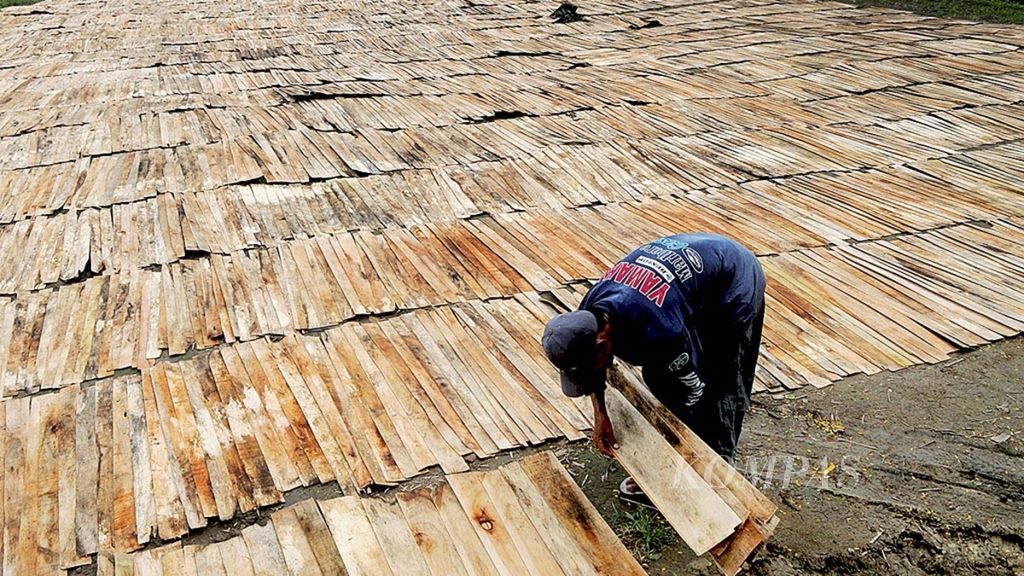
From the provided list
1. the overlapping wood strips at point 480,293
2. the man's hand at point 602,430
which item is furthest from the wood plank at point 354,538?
the overlapping wood strips at point 480,293

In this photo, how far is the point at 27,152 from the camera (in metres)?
5.73

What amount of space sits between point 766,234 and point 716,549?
2629 mm

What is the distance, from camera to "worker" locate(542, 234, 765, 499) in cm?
209

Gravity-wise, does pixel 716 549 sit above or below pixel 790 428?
above

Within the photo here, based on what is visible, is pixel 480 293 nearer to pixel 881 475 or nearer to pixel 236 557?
pixel 236 557

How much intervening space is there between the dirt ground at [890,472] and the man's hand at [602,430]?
0.30 m

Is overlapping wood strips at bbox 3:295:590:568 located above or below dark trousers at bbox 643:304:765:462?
below

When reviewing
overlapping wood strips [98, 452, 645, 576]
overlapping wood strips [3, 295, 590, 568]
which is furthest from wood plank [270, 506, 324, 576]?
overlapping wood strips [3, 295, 590, 568]

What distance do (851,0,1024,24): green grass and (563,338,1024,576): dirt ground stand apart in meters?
7.73

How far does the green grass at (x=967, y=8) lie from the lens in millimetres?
9305

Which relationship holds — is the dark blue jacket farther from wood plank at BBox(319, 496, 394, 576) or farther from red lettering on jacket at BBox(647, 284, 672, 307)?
wood plank at BBox(319, 496, 394, 576)

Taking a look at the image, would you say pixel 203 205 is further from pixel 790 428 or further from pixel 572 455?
pixel 790 428

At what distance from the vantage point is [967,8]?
9742 mm

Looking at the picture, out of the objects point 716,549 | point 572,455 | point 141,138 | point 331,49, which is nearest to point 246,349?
point 572,455
